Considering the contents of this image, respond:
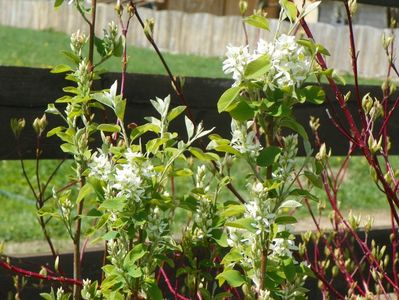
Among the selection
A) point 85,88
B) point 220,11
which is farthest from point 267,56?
point 220,11

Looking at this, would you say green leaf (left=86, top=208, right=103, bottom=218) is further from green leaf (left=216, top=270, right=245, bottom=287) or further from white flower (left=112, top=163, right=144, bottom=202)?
green leaf (left=216, top=270, right=245, bottom=287)

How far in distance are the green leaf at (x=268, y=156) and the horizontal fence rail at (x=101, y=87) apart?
3.62 ft

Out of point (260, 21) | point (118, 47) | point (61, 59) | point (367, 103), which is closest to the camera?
point (260, 21)

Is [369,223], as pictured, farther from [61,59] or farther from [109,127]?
[61,59]

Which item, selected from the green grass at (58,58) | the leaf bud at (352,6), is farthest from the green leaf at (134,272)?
the green grass at (58,58)

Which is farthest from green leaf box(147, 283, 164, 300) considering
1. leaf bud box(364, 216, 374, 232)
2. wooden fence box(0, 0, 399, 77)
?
wooden fence box(0, 0, 399, 77)

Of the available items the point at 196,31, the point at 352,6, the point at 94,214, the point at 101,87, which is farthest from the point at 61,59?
the point at 94,214

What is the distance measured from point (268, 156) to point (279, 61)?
6.3 inches

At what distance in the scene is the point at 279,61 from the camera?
1509 millimetres

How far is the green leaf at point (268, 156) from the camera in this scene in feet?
5.01

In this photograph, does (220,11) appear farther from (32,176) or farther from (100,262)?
(100,262)

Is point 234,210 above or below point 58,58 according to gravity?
above

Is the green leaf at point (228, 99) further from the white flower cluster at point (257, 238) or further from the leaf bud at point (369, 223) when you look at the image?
the leaf bud at point (369, 223)

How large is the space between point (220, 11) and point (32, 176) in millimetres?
23043
